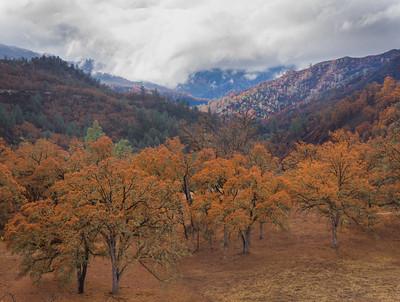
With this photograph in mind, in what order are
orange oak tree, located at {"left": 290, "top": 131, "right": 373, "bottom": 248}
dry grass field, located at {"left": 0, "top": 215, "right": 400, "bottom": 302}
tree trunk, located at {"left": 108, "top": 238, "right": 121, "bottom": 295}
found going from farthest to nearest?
orange oak tree, located at {"left": 290, "top": 131, "right": 373, "bottom": 248}, dry grass field, located at {"left": 0, "top": 215, "right": 400, "bottom": 302}, tree trunk, located at {"left": 108, "top": 238, "right": 121, "bottom": 295}

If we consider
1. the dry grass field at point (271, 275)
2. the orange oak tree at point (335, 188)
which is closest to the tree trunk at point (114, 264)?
the dry grass field at point (271, 275)

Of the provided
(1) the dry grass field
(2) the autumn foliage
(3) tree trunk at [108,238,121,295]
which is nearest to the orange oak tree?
(2) the autumn foliage

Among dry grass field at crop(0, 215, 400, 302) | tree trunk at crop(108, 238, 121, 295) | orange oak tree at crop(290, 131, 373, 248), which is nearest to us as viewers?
tree trunk at crop(108, 238, 121, 295)

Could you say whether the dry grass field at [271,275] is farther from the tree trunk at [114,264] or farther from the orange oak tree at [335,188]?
the orange oak tree at [335,188]

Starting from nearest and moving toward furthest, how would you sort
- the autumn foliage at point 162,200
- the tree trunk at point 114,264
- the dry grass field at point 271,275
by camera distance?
1. the autumn foliage at point 162,200
2. the tree trunk at point 114,264
3. the dry grass field at point 271,275

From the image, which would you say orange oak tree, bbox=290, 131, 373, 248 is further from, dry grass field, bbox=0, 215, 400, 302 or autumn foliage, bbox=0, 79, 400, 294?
dry grass field, bbox=0, 215, 400, 302

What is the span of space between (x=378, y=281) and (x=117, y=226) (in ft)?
87.9

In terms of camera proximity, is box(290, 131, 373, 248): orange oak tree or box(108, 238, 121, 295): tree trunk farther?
box(290, 131, 373, 248): orange oak tree

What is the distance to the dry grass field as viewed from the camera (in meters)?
34.6

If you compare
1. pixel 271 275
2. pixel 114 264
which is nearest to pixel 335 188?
pixel 271 275

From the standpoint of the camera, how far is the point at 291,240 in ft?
177

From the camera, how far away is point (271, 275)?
40750 millimetres

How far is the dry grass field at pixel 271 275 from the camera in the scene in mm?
34562

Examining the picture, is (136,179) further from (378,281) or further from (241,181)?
(378,281)
